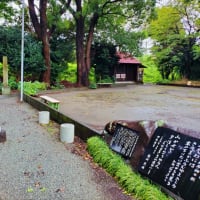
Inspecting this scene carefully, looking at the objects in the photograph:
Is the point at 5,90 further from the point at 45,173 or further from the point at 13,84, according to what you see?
the point at 45,173

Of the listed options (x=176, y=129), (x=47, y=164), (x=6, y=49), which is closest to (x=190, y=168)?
(x=176, y=129)

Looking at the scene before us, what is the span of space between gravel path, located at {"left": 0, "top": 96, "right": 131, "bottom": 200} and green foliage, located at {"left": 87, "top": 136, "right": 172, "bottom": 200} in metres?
0.13

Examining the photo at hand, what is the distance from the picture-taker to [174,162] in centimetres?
295

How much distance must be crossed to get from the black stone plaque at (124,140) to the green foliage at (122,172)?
0.36ft

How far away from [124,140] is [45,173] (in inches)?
51.3

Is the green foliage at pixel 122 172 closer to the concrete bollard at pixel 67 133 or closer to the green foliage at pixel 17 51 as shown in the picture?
the concrete bollard at pixel 67 133

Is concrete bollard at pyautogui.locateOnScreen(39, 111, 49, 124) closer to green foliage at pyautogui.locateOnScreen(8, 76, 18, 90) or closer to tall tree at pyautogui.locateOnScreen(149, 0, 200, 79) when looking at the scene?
green foliage at pyautogui.locateOnScreen(8, 76, 18, 90)

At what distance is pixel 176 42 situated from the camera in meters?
19.7

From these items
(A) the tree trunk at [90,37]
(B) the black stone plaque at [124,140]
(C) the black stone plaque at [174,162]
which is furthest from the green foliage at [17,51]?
(C) the black stone plaque at [174,162]

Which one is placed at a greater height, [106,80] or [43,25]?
[43,25]

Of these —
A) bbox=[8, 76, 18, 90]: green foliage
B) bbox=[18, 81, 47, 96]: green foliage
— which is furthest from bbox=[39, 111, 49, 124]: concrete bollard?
bbox=[8, 76, 18, 90]: green foliage

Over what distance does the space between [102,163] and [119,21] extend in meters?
15.3

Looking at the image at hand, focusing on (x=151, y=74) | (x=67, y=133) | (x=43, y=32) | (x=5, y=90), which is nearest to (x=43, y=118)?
(x=67, y=133)

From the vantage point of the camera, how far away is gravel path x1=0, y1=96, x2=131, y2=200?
292 centimetres
